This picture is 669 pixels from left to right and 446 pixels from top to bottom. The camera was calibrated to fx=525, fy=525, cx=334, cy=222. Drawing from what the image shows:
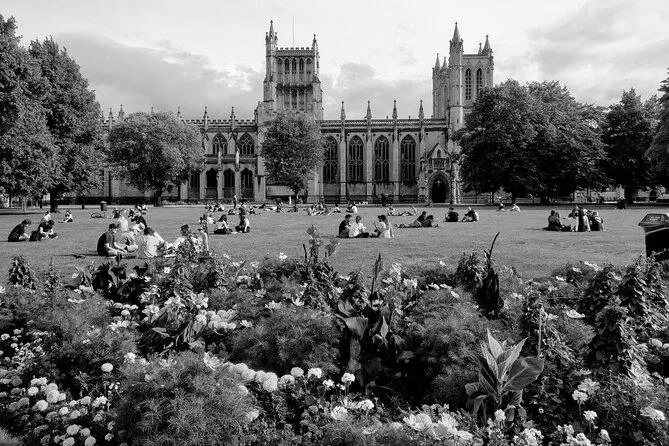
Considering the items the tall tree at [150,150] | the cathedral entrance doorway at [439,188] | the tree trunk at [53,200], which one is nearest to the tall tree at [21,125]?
the tree trunk at [53,200]

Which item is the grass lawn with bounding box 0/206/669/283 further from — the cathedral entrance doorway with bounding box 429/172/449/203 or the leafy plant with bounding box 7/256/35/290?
the cathedral entrance doorway with bounding box 429/172/449/203

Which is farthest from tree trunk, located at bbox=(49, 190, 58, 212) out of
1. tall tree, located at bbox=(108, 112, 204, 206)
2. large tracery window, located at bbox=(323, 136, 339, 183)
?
large tracery window, located at bbox=(323, 136, 339, 183)

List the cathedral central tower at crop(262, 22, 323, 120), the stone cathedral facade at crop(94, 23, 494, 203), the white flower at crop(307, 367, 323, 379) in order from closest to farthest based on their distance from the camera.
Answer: the white flower at crop(307, 367, 323, 379), the stone cathedral facade at crop(94, 23, 494, 203), the cathedral central tower at crop(262, 22, 323, 120)

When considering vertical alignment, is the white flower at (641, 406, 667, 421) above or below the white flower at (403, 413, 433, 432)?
below

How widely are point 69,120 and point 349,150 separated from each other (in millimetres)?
53774

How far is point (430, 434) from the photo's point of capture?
3.71 meters

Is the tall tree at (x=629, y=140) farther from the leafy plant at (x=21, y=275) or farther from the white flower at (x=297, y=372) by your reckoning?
the white flower at (x=297, y=372)

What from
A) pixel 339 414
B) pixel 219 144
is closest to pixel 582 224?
pixel 339 414

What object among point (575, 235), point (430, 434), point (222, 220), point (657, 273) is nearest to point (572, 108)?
point (575, 235)

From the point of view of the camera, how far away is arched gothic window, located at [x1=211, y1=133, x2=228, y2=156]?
3637 inches

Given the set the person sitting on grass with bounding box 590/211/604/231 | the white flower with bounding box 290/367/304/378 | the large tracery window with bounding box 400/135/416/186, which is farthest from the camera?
the large tracery window with bounding box 400/135/416/186

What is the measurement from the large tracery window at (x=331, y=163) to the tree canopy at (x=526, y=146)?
120 feet

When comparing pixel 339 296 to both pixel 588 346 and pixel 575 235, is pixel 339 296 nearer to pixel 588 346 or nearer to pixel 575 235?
pixel 588 346

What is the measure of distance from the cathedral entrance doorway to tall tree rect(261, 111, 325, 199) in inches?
746
